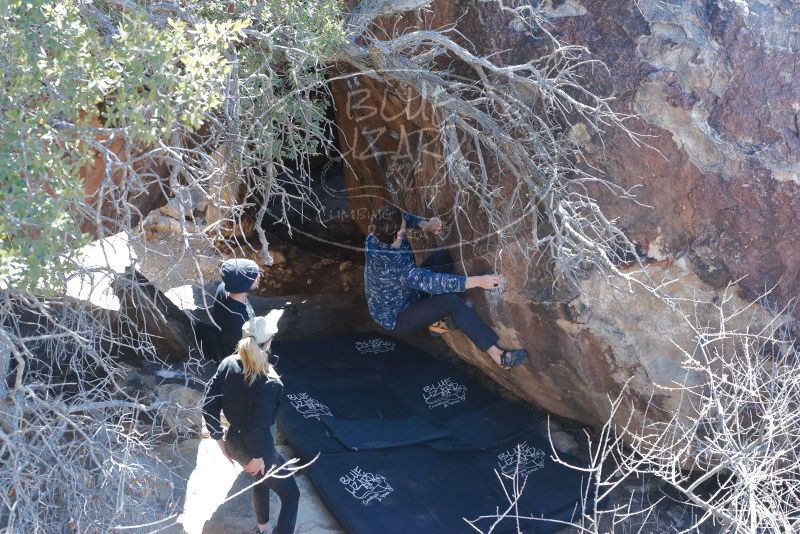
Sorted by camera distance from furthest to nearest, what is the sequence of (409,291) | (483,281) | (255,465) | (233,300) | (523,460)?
(409,291), (523,460), (483,281), (233,300), (255,465)

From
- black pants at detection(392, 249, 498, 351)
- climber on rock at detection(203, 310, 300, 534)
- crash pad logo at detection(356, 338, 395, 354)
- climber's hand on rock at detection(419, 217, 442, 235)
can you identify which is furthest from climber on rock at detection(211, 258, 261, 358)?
crash pad logo at detection(356, 338, 395, 354)

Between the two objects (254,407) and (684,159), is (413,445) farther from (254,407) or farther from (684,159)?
(684,159)

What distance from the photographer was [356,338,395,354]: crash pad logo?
581 cm

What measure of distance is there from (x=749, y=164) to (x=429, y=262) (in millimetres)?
1859

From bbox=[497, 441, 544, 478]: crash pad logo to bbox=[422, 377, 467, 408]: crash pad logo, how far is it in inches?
24.2

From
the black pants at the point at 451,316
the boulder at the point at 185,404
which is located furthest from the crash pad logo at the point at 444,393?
the boulder at the point at 185,404

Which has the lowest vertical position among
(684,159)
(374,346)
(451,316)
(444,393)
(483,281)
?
(374,346)

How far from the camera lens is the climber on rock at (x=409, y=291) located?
4.52 meters

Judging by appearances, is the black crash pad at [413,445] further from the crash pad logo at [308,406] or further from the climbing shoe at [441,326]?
the climbing shoe at [441,326]

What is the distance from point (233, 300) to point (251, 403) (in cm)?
67

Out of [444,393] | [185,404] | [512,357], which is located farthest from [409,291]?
[185,404]

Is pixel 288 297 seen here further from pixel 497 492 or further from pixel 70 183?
pixel 70 183

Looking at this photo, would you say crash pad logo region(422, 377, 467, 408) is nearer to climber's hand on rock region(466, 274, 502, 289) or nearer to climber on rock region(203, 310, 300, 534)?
climber's hand on rock region(466, 274, 502, 289)

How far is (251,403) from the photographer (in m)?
3.44
